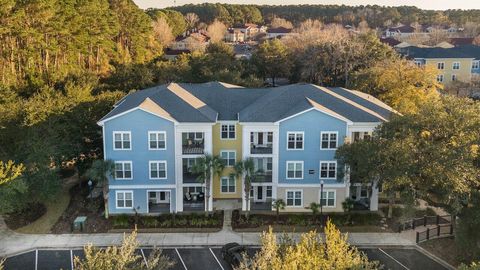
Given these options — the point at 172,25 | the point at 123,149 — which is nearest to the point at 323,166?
the point at 123,149

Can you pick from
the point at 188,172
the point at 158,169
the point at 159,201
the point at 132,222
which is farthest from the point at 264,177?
the point at 132,222

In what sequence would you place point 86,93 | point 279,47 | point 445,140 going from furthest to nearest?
1. point 279,47
2. point 86,93
3. point 445,140

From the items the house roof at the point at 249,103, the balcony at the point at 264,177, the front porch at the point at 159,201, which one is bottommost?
the front porch at the point at 159,201

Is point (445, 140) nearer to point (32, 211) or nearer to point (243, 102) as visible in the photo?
point (243, 102)

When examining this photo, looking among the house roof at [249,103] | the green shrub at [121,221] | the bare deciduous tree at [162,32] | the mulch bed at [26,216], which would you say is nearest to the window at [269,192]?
the house roof at [249,103]

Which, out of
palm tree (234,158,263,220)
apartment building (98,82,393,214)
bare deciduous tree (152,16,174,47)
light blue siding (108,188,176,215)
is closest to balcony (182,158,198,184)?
apartment building (98,82,393,214)

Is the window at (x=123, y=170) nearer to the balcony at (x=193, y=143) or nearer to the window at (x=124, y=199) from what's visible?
the window at (x=124, y=199)
